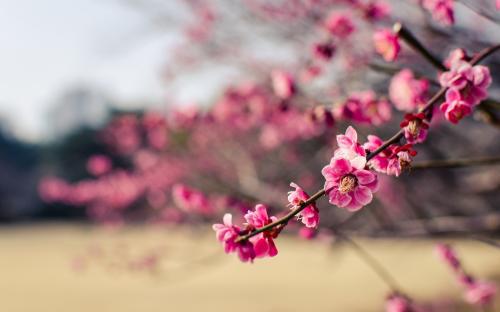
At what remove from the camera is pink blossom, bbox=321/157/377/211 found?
114 cm

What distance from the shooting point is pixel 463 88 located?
1.29 metres

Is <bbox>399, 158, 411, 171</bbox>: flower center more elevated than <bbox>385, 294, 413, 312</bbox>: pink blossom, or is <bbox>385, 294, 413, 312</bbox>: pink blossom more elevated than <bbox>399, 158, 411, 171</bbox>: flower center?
<bbox>385, 294, 413, 312</bbox>: pink blossom

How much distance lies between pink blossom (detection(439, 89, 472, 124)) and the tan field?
4.24 metres

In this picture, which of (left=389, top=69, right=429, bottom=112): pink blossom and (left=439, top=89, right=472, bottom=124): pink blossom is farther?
(left=389, top=69, right=429, bottom=112): pink blossom

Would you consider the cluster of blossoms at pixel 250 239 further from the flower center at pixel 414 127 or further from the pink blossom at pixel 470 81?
the pink blossom at pixel 470 81

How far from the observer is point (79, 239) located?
1673 centimetres

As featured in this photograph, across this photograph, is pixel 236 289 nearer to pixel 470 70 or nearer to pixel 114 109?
pixel 470 70

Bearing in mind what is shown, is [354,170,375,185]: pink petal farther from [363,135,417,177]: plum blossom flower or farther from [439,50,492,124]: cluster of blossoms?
[439,50,492,124]: cluster of blossoms

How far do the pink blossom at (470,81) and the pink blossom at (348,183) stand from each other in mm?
318

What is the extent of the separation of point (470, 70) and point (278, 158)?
7.16 meters

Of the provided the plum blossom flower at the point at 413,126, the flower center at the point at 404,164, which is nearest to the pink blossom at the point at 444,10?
the plum blossom flower at the point at 413,126

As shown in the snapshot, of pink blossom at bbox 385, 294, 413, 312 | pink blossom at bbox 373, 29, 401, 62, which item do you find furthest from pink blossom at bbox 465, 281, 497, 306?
pink blossom at bbox 373, 29, 401, 62

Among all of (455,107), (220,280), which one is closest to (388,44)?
(455,107)

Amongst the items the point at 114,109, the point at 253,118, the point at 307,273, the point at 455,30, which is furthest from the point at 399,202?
the point at 114,109
